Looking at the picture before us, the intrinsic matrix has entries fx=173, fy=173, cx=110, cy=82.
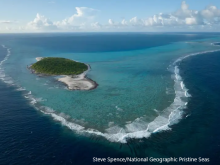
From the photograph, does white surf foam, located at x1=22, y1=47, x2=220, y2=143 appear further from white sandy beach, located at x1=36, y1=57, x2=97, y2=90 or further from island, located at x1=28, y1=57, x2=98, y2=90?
island, located at x1=28, y1=57, x2=98, y2=90

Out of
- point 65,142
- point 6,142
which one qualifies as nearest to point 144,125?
point 65,142

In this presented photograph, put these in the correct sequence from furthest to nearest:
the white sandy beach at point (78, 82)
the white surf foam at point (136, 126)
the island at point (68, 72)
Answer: the island at point (68, 72)
the white sandy beach at point (78, 82)
the white surf foam at point (136, 126)

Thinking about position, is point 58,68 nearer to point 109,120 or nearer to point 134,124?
point 109,120

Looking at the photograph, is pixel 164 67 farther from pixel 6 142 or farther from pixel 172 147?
pixel 6 142

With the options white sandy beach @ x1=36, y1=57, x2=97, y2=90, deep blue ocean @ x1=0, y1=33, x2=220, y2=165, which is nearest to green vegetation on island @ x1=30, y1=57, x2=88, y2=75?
white sandy beach @ x1=36, y1=57, x2=97, y2=90

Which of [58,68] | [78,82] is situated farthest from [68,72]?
[78,82]

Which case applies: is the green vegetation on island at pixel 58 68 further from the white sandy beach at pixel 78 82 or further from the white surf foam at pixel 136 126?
the white surf foam at pixel 136 126

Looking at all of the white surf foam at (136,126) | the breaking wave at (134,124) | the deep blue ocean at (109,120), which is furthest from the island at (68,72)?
the white surf foam at (136,126)
